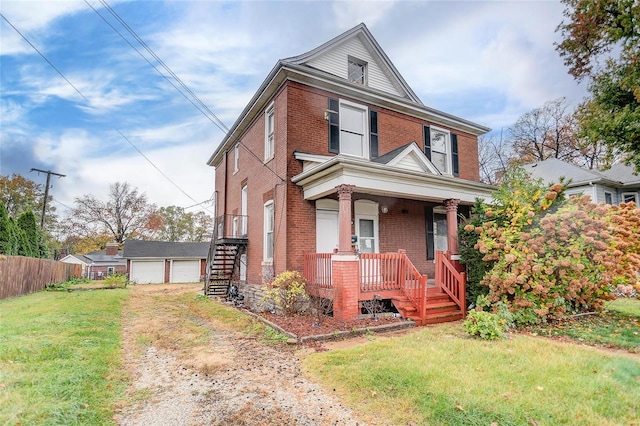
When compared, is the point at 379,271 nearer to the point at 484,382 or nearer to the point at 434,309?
the point at 434,309

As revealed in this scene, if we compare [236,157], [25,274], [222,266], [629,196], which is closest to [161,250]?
[25,274]

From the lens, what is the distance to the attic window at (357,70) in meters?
12.1

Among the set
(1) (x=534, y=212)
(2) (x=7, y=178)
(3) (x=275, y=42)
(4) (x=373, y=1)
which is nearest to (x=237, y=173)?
(3) (x=275, y=42)

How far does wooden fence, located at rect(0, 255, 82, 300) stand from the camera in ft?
45.4

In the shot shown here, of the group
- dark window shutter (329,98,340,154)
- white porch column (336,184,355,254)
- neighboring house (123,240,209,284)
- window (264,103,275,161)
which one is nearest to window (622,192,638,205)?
dark window shutter (329,98,340,154)

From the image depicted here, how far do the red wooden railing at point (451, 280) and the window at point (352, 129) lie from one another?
4.16 m

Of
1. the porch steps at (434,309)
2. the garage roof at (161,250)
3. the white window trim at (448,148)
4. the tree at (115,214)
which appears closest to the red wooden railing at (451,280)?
the porch steps at (434,309)

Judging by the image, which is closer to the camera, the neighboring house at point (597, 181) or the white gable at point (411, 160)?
the white gable at point (411, 160)

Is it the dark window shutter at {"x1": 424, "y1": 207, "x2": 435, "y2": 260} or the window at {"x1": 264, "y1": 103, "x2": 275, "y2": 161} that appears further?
the dark window shutter at {"x1": 424, "y1": 207, "x2": 435, "y2": 260}

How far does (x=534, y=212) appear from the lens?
25.4 feet

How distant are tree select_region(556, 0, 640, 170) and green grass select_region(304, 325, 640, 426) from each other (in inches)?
363

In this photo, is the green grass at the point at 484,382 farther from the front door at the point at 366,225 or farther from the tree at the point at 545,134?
the tree at the point at 545,134

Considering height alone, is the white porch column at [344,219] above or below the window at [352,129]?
below

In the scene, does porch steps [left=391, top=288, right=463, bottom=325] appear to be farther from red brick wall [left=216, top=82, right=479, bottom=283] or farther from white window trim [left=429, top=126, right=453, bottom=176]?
white window trim [left=429, top=126, right=453, bottom=176]
